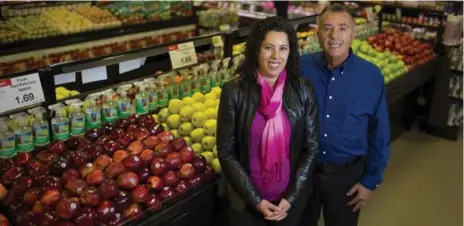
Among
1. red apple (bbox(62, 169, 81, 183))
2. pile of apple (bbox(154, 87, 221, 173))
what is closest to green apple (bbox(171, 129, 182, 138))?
→ pile of apple (bbox(154, 87, 221, 173))

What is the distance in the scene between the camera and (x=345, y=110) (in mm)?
2389

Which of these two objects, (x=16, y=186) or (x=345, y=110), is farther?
(x=345, y=110)

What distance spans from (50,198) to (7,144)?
1.64 ft

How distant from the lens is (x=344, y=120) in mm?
2408

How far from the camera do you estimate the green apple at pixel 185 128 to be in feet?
9.62

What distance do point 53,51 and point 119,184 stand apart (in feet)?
11.6

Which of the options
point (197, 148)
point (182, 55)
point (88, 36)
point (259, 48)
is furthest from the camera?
point (88, 36)

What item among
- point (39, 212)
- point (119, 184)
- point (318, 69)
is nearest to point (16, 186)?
point (39, 212)

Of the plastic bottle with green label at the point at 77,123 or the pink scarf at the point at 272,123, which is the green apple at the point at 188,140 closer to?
the plastic bottle with green label at the point at 77,123

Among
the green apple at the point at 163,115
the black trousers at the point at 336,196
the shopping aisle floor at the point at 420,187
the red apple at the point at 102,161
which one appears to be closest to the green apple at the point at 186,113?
the green apple at the point at 163,115

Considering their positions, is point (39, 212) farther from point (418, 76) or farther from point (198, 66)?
point (418, 76)

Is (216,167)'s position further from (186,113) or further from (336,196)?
(336,196)

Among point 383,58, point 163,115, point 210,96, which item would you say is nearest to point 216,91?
point 210,96

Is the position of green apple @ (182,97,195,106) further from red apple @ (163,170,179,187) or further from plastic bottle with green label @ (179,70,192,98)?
red apple @ (163,170,179,187)
